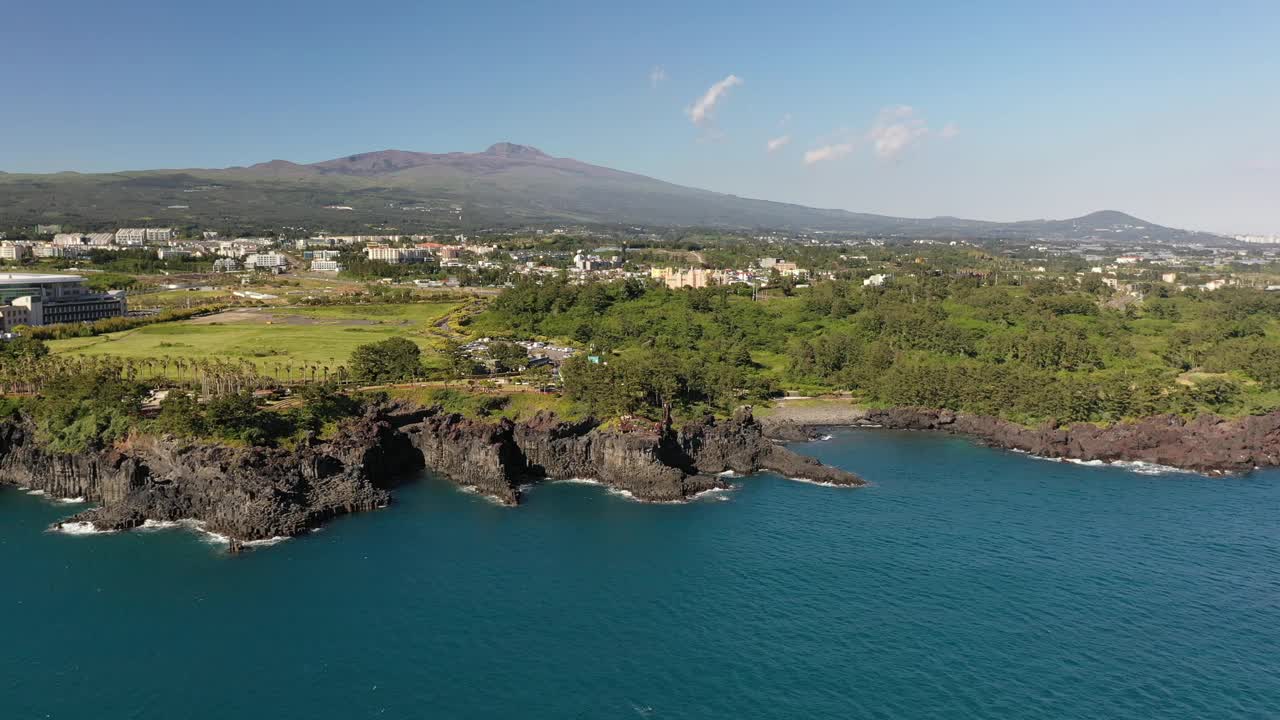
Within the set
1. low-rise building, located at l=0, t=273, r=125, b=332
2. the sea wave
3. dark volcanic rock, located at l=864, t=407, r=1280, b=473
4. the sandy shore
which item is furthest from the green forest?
low-rise building, located at l=0, t=273, r=125, b=332

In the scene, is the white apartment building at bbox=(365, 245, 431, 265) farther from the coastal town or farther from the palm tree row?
the palm tree row

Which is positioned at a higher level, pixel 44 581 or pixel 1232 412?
pixel 1232 412

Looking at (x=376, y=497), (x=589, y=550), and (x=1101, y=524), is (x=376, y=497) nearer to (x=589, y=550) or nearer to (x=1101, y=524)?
(x=589, y=550)

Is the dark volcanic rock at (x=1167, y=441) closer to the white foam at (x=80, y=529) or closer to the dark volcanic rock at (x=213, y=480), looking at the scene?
the dark volcanic rock at (x=213, y=480)

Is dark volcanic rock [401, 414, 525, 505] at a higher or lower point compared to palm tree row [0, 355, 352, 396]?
lower

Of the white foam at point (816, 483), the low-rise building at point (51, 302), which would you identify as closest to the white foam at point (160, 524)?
the white foam at point (816, 483)

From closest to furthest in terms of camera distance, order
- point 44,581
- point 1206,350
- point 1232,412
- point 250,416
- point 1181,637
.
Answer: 1. point 1181,637
2. point 44,581
3. point 250,416
4. point 1232,412
5. point 1206,350

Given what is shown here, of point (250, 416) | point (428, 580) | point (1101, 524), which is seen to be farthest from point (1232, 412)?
point (250, 416)
